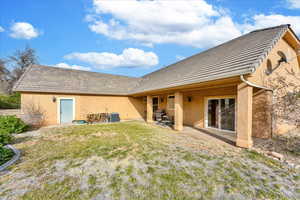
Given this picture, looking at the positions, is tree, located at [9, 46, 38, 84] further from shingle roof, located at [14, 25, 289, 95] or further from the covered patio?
the covered patio

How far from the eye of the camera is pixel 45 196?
2539 millimetres

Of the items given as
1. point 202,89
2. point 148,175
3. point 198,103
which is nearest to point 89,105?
point 198,103

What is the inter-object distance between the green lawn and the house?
167 cm

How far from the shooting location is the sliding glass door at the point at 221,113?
295 inches

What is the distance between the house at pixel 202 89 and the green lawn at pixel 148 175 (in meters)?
1.67

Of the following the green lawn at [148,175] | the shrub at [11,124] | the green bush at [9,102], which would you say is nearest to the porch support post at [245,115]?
the green lawn at [148,175]

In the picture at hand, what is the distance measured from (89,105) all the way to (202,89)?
9.69m

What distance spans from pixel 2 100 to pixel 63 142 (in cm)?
2220

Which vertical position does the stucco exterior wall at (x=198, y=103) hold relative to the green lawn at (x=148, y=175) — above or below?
above

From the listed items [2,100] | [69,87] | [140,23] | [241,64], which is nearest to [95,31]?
[140,23]

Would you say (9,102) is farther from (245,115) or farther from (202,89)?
(245,115)

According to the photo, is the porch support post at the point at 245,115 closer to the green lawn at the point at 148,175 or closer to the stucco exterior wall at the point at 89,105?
the green lawn at the point at 148,175

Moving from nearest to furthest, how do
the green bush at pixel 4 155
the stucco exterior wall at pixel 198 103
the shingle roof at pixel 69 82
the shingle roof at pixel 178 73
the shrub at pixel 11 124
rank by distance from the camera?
the green bush at pixel 4 155, the shingle roof at pixel 178 73, the shrub at pixel 11 124, the stucco exterior wall at pixel 198 103, the shingle roof at pixel 69 82

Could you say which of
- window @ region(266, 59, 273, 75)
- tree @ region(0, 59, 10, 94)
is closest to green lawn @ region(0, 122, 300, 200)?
window @ region(266, 59, 273, 75)
